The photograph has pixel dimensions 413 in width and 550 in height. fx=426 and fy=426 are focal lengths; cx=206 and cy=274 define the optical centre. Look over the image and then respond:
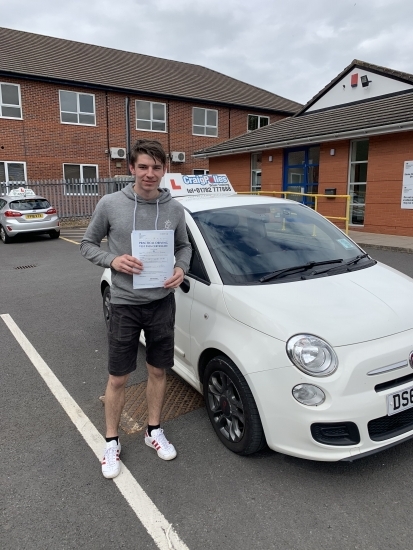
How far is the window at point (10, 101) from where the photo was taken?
1959 centimetres

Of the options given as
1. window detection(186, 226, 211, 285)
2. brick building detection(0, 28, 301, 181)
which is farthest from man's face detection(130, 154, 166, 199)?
brick building detection(0, 28, 301, 181)

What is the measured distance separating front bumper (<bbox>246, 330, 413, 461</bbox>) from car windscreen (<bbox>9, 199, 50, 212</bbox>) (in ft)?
41.3

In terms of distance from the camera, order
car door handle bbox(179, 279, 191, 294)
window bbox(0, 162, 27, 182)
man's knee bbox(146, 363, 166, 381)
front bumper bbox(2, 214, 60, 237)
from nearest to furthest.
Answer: man's knee bbox(146, 363, 166, 381), car door handle bbox(179, 279, 191, 294), front bumper bbox(2, 214, 60, 237), window bbox(0, 162, 27, 182)

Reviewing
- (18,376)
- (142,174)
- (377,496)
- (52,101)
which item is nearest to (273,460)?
(377,496)

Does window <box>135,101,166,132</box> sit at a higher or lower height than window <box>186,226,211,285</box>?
higher

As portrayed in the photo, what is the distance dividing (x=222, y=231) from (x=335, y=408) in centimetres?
159

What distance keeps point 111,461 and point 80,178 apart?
70.2ft

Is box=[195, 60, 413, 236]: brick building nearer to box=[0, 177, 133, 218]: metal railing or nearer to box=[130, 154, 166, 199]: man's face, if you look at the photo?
box=[0, 177, 133, 218]: metal railing

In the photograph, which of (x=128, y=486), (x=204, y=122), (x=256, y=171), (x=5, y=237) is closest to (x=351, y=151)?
(x=256, y=171)

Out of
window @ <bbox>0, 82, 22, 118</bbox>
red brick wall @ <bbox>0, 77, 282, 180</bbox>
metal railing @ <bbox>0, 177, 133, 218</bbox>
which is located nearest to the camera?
metal railing @ <bbox>0, 177, 133, 218</bbox>

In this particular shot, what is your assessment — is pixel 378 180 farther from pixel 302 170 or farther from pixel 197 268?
pixel 197 268

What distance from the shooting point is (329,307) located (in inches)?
99.3

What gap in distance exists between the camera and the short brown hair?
2.38m

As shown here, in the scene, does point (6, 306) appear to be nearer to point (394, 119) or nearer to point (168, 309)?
point (168, 309)
